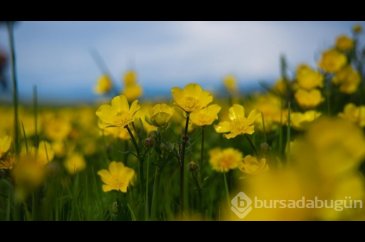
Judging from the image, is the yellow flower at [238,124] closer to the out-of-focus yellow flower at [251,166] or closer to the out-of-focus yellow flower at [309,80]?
the out-of-focus yellow flower at [251,166]

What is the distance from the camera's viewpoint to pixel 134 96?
190 centimetres

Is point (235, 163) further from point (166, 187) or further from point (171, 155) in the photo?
point (171, 155)

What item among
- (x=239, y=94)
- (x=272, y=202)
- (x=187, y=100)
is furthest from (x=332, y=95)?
(x=272, y=202)

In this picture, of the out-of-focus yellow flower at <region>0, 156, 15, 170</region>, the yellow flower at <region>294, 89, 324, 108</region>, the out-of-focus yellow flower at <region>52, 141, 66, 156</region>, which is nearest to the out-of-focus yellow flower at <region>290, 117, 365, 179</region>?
the out-of-focus yellow flower at <region>0, 156, 15, 170</region>

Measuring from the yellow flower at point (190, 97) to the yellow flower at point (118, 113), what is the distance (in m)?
0.11

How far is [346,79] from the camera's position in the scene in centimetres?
201

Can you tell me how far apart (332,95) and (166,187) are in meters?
1.22

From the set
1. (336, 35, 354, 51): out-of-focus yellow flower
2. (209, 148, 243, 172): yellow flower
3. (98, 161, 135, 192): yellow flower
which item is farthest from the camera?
(336, 35, 354, 51): out-of-focus yellow flower

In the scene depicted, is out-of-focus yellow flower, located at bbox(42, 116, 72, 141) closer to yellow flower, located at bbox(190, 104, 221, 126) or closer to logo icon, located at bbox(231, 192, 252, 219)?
yellow flower, located at bbox(190, 104, 221, 126)

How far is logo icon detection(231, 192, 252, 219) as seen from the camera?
3.12ft

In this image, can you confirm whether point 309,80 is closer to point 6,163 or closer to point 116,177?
point 116,177

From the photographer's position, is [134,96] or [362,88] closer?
[134,96]
